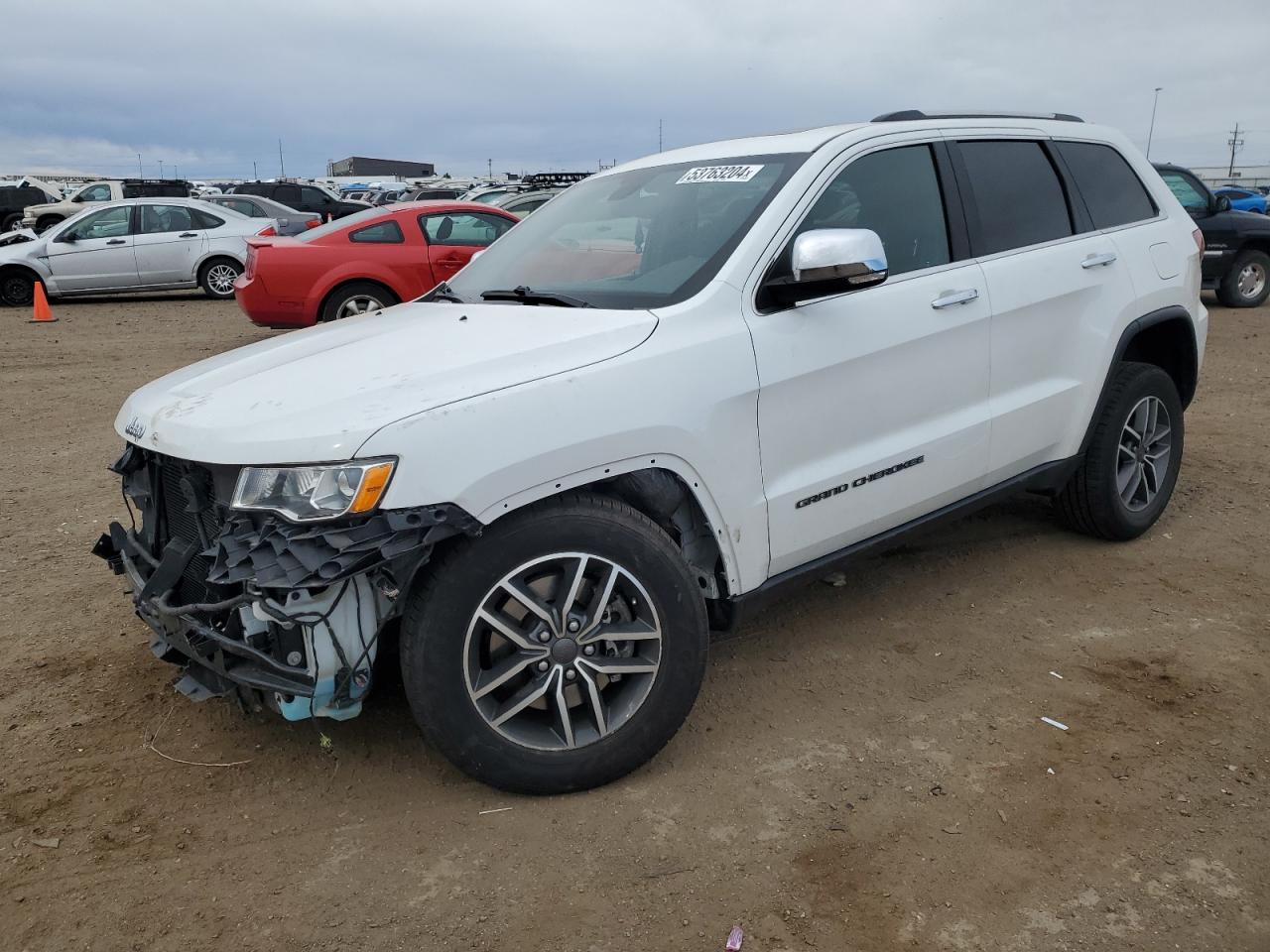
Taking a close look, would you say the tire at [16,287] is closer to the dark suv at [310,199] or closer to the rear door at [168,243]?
the rear door at [168,243]

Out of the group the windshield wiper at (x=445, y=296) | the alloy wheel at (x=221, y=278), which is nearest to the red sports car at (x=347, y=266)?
the windshield wiper at (x=445, y=296)

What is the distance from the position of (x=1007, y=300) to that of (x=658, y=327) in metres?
1.60

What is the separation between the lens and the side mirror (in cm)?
297

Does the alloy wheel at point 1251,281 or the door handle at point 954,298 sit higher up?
the door handle at point 954,298

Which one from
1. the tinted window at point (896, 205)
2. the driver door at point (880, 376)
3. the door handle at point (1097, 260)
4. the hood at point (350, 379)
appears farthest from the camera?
the door handle at point (1097, 260)

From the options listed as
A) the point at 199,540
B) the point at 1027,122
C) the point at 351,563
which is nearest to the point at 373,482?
the point at 351,563

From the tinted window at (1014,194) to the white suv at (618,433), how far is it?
14mm

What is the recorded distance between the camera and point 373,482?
2492mm

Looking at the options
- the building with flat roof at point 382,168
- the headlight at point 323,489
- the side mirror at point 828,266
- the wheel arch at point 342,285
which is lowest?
the headlight at point 323,489

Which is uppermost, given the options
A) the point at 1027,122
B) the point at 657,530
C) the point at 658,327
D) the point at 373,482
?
the point at 1027,122

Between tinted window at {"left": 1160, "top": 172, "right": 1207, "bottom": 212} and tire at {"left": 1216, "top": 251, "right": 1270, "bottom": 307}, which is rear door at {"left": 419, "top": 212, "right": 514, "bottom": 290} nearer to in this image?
tinted window at {"left": 1160, "top": 172, "right": 1207, "bottom": 212}

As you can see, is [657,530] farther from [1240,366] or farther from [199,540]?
[1240,366]

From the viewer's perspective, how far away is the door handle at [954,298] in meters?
3.58

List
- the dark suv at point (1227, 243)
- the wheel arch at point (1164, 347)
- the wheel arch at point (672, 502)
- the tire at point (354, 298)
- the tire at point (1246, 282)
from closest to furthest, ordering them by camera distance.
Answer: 1. the wheel arch at point (672, 502)
2. the wheel arch at point (1164, 347)
3. the tire at point (354, 298)
4. the dark suv at point (1227, 243)
5. the tire at point (1246, 282)
